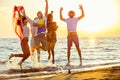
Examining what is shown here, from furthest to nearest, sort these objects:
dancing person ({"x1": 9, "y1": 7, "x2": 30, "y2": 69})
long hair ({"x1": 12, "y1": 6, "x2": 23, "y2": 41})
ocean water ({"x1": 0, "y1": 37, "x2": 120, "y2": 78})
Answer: ocean water ({"x1": 0, "y1": 37, "x2": 120, "y2": 78})
long hair ({"x1": 12, "y1": 6, "x2": 23, "y2": 41})
dancing person ({"x1": 9, "y1": 7, "x2": 30, "y2": 69})

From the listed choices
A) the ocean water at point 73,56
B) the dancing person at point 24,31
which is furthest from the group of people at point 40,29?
the ocean water at point 73,56

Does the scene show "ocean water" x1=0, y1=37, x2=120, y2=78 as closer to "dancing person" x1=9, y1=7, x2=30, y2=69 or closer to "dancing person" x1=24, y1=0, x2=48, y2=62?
"dancing person" x1=9, y1=7, x2=30, y2=69

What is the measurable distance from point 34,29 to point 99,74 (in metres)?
3.36

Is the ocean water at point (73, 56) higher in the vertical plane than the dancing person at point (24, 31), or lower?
lower

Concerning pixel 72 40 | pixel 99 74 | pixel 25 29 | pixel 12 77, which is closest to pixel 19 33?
pixel 25 29

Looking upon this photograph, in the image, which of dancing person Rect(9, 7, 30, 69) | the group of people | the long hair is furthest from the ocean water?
the long hair

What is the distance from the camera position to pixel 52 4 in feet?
56.2

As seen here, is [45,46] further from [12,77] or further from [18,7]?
[12,77]

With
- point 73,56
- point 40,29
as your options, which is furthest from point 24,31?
point 73,56

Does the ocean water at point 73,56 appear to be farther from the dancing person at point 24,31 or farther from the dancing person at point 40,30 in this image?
the dancing person at point 40,30

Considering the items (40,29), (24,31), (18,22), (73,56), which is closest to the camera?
(24,31)

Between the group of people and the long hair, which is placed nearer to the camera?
the group of people

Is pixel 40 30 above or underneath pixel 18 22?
underneath

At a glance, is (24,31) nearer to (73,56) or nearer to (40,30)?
(40,30)
